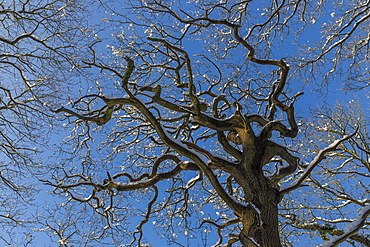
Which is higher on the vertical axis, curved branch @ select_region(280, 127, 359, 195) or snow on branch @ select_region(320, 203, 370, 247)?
curved branch @ select_region(280, 127, 359, 195)

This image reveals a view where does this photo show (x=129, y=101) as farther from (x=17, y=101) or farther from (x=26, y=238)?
(x=26, y=238)

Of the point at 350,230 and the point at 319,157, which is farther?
the point at 319,157

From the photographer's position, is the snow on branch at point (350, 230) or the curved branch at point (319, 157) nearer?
the snow on branch at point (350, 230)

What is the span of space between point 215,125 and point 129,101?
1594 millimetres

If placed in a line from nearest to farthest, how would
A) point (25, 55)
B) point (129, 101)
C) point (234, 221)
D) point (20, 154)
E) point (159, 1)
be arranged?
1. point (129, 101)
2. point (234, 221)
3. point (159, 1)
4. point (25, 55)
5. point (20, 154)

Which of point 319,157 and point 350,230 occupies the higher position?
point 319,157

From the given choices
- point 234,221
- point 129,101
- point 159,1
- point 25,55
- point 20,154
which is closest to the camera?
point 129,101

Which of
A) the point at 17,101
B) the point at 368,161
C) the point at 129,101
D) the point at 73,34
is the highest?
the point at 73,34

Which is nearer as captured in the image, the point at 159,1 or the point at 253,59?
the point at 253,59

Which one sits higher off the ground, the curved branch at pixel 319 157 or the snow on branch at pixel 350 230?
the curved branch at pixel 319 157

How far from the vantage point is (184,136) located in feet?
23.9

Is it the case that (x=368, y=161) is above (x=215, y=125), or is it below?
above

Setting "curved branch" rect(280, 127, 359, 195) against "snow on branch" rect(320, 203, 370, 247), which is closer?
"snow on branch" rect(320, 203, 370, 247)

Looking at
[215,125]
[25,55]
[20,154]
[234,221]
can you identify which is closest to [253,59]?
[215,125]
